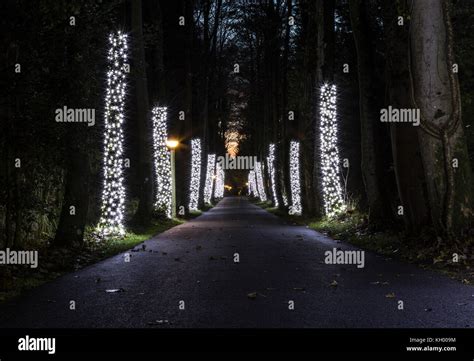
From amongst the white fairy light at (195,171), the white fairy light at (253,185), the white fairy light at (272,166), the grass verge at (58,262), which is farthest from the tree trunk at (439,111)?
the white fairy light at (253,185)

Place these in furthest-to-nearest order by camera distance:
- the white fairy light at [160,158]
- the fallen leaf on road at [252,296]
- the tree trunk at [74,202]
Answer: the white fairy light at [160,158] → the tree trunk at [74,202] → the fallen leaf on road at [252,296]

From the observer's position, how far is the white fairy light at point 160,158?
3120 centimetres

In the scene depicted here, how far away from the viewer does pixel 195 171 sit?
45.8 m

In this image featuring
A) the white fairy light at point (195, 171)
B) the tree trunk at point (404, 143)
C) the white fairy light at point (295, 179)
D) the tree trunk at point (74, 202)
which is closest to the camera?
the tree trunk at point (74, 202)

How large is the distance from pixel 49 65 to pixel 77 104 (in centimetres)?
153

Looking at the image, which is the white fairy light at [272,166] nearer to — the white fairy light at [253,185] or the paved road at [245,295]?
the white fairy light at [253,185]

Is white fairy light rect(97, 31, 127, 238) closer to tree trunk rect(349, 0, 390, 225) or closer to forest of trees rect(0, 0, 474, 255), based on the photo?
forest of trees rect(0, 0, 474, 255)

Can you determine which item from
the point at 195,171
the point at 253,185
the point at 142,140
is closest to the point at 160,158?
the point at 142,140

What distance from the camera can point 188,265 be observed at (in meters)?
12.6

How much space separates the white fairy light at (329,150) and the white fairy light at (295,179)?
8.75 meters

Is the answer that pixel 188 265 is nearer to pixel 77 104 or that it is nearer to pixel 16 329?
pixel 77 104

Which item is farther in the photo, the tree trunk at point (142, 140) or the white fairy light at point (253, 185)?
the white fairy light at point (253, 185)

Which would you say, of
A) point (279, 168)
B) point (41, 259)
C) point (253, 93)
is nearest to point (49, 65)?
point (41, 259)

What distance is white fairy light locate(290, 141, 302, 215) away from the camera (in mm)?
36500
